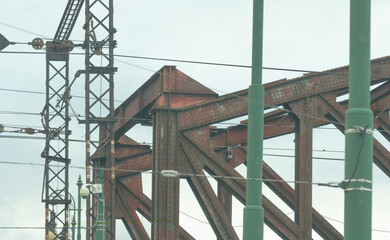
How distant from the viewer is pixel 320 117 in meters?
31.0

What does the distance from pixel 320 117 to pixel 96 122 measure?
1605 cm

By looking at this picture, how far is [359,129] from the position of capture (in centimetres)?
1206

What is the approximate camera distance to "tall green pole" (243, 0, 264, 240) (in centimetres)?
1697

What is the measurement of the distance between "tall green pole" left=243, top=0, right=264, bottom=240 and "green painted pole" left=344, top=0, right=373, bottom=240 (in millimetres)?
4837

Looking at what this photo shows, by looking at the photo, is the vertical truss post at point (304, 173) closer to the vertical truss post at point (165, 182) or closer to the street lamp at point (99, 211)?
the vertical truss post at point (165, 182)

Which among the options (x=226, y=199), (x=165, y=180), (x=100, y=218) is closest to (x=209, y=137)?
(x=165, y=180)

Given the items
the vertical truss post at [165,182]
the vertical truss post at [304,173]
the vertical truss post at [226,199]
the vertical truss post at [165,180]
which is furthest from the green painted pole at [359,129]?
the vertical truss post at [226,199]

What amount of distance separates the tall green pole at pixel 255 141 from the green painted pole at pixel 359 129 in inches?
190

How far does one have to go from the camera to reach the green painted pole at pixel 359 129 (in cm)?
1200

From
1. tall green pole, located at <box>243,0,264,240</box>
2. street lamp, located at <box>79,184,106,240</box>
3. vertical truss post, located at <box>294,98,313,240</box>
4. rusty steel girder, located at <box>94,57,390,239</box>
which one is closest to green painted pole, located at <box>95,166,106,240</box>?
street lamp, located at <box>79,184,106,240</box>

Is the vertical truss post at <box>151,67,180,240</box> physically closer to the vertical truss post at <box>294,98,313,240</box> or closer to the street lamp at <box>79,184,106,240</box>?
the vertical truss post at <box>294,98,313,240</box>

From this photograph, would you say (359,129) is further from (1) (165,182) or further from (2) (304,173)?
(2) (304,173)

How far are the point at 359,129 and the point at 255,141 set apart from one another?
521 cm

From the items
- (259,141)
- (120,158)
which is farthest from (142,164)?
(259,141)
